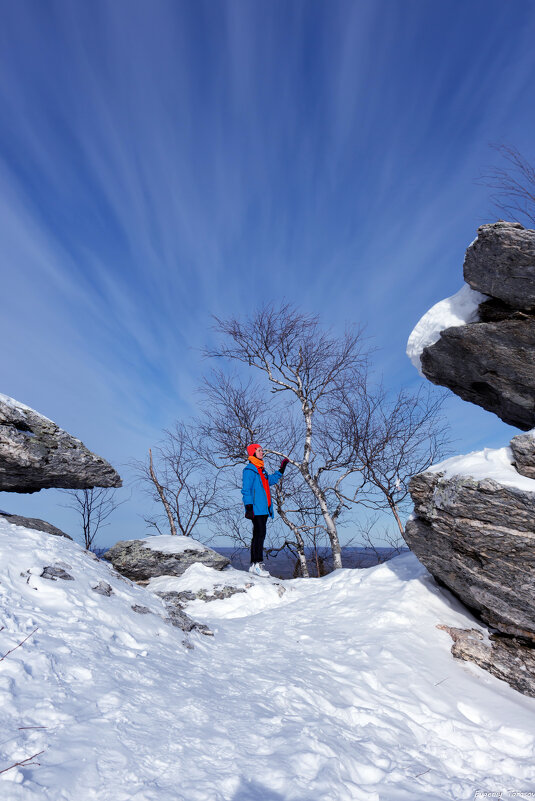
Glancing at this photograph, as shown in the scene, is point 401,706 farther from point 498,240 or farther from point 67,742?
point 498,240

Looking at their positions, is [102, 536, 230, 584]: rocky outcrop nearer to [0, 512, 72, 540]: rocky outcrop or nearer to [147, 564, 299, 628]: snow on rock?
[147, 564, 299, 628]: snow on rock

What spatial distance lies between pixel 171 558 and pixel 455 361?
7773 millimetres

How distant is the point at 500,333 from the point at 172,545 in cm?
872

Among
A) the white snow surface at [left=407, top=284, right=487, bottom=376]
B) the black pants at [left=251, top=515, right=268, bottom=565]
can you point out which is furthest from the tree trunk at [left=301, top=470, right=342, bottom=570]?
the white snow surface at [left=407, top=284, right=487, bottom=376]

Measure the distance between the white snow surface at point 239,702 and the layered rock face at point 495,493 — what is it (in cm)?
52

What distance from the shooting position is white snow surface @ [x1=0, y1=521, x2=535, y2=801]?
2.67 metres

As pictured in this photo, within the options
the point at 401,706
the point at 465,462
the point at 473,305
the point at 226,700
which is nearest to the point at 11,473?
the point at 226,700

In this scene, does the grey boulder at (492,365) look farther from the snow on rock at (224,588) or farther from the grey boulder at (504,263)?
the snow on rock at (224,588)

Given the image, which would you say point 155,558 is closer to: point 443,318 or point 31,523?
Answer: point 31,523

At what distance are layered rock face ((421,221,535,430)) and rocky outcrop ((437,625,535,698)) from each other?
358 centimetres

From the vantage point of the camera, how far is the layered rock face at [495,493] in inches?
224

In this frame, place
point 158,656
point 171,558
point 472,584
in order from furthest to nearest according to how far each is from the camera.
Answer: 1. point 171,558
2. point 472,584
3. point 158,656

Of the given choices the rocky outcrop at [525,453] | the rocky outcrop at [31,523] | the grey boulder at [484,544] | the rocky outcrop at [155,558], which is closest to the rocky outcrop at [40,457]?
the rocky outcrop at [31,523]

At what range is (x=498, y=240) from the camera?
6359 mm
